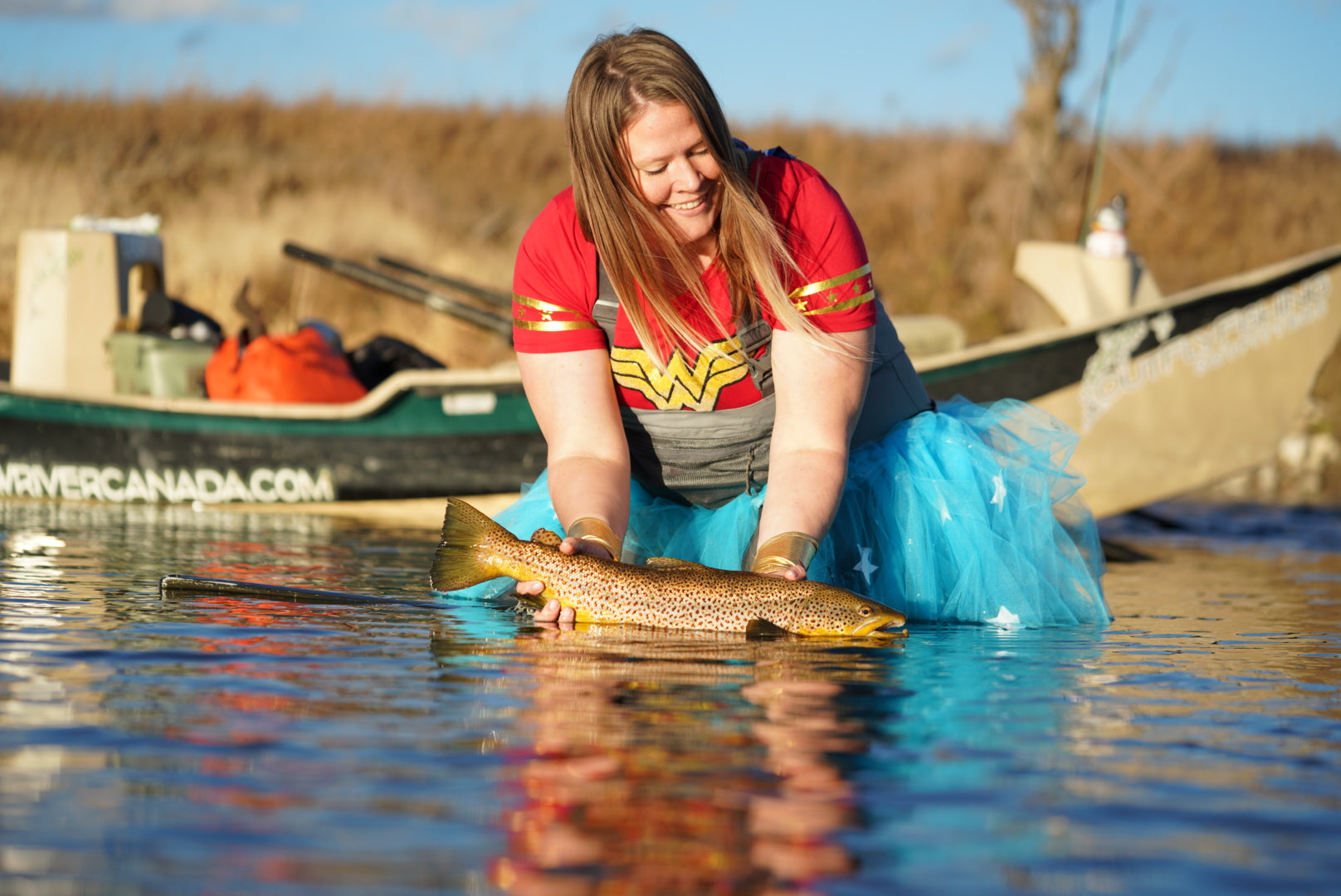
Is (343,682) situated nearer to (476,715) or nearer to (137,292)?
(476,715)

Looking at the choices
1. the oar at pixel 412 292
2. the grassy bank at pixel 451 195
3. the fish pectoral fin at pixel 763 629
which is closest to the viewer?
the fish pectoral fin at pixel 763 629

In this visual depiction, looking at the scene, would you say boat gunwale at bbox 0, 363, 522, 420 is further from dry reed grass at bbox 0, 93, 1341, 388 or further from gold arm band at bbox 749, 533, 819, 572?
dry reed grass at bbox 0, 93, 1341, 388

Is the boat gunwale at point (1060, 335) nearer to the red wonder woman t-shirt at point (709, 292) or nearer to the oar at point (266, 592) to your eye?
the red wonder woman t-shirt at point (709, 292)

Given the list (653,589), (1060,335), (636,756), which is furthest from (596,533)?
(1060,335)

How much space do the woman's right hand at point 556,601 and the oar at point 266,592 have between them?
2.08 ft

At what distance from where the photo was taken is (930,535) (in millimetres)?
4523

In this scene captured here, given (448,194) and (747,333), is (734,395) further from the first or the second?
(448,194)

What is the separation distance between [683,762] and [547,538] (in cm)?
140

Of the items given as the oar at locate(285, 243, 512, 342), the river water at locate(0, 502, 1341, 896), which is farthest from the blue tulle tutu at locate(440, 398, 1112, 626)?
the oar at locate(285, 243, 512, 342)

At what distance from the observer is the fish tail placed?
390 cm

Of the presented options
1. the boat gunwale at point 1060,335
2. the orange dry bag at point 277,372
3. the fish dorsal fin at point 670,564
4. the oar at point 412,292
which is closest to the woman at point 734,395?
the fish dorsal fin at point 670,564

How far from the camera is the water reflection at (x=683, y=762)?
205 cm

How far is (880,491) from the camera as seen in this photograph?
4.54m

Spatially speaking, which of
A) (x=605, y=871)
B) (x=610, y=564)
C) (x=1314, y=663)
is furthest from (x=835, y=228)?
(x=605, y=871)
